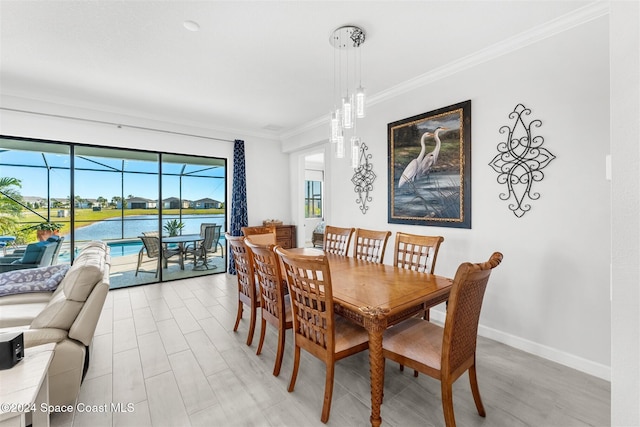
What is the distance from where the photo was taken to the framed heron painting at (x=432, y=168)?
2.87 meters

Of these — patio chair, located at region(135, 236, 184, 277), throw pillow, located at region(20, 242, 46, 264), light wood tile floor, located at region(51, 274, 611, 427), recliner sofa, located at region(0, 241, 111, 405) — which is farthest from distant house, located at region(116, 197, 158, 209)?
recliner sofa, located at region(0, 241, 111, 405)

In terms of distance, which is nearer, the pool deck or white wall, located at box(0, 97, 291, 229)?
white wall, located at box(0, 97, 291, 229)

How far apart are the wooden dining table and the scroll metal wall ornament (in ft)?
3.85

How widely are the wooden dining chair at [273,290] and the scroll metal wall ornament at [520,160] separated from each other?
222 cm

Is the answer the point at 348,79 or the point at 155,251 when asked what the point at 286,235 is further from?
the point at 348,79

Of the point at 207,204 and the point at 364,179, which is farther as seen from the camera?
the point at 207,204

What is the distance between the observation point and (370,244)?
9.94ft

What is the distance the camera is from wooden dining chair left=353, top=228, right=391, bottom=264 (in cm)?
291

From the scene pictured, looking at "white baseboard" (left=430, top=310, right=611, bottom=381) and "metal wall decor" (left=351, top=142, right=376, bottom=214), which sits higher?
"metal wall decor" (left=351, top=142, right=376, bottom=214)

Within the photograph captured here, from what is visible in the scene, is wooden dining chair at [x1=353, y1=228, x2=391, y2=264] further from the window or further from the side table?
the window

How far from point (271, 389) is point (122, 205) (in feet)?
14.1

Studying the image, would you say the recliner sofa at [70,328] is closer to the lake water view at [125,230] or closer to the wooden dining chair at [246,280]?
the wooden dining chair at [246,280]

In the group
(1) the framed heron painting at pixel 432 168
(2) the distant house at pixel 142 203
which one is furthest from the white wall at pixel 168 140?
(1) the framed heron painting at pixel 432 168

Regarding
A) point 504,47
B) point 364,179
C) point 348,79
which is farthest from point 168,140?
point 504,47
